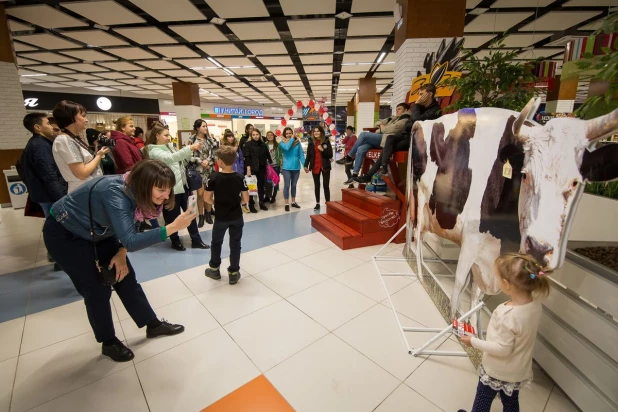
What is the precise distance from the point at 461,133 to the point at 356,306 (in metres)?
1.60

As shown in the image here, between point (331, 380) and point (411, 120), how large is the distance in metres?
2.95

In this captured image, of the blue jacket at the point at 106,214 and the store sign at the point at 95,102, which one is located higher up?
the store sign at the point at 95,102

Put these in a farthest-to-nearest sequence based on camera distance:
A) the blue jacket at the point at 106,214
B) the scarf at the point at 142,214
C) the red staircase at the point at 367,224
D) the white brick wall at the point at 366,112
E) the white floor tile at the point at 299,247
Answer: the white brick wall at the point at 366,112, the red staircase at the point at 367,224, the white floor tile at the point at 299,247, the scarf at the point at 142,214, the blue jacket at the point at 106,214

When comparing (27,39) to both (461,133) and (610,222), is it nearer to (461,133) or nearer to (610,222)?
(461,133)

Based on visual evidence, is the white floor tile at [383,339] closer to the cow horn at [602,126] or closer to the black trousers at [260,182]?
the cow horn at [602,126]

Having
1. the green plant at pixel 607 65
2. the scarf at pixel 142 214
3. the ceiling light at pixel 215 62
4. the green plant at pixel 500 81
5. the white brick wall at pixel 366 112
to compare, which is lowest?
the scarf at pixel 142 214

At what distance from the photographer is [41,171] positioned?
275cm

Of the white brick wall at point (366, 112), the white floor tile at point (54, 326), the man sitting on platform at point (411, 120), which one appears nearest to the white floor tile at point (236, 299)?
the white floor tile at point (54, 326)

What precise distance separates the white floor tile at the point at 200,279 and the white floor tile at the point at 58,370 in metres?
0.87

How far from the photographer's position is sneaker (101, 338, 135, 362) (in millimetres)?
1836

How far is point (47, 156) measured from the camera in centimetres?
275

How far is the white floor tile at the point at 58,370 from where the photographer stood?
5.29 feet

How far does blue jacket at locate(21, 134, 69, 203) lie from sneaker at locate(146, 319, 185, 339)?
1887 millimetres

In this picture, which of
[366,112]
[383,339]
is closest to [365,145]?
[383,339]
